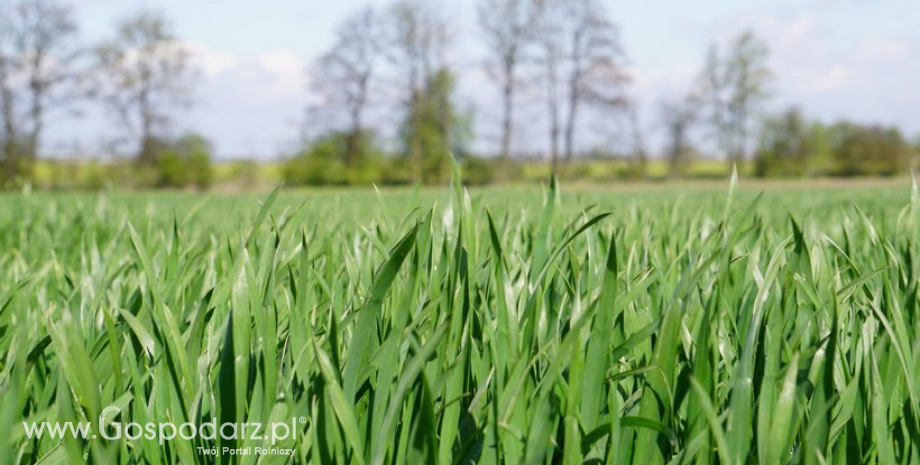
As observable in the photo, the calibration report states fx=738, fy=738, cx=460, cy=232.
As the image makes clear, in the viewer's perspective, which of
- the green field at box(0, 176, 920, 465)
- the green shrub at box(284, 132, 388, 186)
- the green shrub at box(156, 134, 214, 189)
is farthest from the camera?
the green shrub at box(284, 132, 388, 186)

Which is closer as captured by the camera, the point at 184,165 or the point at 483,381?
the point at 483,381

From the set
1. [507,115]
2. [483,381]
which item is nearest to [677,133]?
[507,115]

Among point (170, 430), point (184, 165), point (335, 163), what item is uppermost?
point (335, 163)

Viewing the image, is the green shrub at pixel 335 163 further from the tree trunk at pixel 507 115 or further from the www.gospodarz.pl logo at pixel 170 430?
the www.gospodarz.pl logo at pixel 170 430

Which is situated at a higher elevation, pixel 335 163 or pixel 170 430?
pixel 335 163

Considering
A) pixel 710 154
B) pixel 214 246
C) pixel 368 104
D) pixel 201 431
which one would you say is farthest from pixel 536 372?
pixel 710 154

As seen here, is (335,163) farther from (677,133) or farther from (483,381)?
(483,381)

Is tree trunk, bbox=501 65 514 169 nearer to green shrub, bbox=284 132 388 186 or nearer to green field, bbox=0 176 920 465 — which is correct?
green shrub, bbox=284 132 388 186

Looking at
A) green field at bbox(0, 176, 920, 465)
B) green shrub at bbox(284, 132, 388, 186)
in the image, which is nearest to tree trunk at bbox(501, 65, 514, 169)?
green shrub at bbox(284, 132, 388, 186)

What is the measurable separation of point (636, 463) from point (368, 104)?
1355 inches

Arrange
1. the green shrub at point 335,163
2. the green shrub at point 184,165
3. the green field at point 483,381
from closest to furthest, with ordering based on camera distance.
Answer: the green field at point 483,381 → the green shrub at point 184,165 → the green shrub at point 335,163

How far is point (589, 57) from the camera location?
3319 cm

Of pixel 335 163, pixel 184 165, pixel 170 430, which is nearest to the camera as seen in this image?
pixel 170 430

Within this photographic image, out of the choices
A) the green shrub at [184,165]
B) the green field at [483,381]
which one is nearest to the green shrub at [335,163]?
the green shrub at [184,165]
